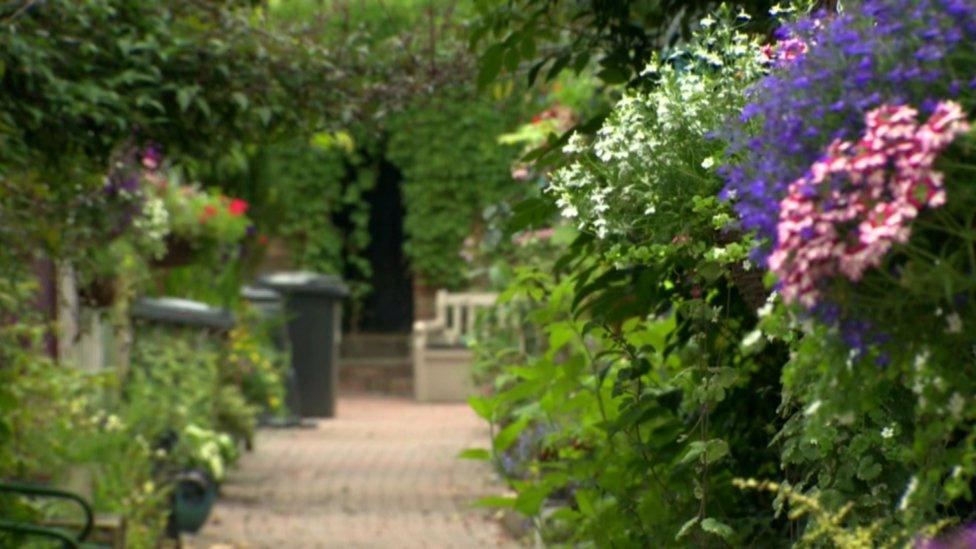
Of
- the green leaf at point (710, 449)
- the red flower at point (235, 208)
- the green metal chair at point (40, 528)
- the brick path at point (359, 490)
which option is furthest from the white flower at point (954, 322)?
the red flower at point (235, 208)

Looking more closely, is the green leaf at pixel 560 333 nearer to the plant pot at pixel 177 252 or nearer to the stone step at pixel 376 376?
the plant pot at pixel 177 252

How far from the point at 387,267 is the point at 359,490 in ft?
40.9

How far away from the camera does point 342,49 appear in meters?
6.59

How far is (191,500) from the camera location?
1006 cm

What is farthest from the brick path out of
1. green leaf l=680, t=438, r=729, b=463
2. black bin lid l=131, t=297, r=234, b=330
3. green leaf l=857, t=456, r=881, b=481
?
green leaf l=857, t=456, r=881, b=481

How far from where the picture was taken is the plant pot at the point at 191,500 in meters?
10.0

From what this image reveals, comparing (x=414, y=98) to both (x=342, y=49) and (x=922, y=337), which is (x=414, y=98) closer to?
(x=342, y=49)

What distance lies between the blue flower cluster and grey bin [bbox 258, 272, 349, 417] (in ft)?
53.1

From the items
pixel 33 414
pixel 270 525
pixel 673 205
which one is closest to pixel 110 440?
pixel 33 414

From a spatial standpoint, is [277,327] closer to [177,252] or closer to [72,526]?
[177,252]

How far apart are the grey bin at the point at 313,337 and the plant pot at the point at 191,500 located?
826cm

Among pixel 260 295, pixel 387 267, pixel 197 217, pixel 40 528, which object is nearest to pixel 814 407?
pixel 40 528

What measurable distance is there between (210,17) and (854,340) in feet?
15.0

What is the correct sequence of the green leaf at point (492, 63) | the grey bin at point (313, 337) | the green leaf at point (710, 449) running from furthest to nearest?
1. the grey bin at point (313, 337)
2. the green leaf at point (492, 63)
3. the green leaf at point (710, 449)
